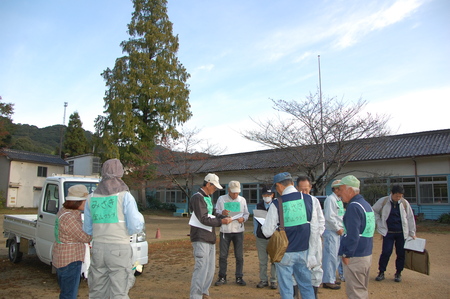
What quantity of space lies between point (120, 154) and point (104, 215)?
23704mm

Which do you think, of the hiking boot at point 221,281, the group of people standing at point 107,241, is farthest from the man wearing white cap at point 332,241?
the group of people standing at point 107,241

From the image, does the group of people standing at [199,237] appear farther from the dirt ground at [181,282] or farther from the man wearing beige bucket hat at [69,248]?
the dirt ground at [181,282]

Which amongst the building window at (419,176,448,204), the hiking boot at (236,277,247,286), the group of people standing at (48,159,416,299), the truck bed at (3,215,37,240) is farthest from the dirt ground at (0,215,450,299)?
the building window at (419,176,448,204)

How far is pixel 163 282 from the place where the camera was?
20.6 ft

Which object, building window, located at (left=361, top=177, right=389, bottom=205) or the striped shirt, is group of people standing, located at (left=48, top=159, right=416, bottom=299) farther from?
building window, located at (left=361, top=177, right=389, bottom=205)

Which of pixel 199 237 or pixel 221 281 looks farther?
pixel 221 281

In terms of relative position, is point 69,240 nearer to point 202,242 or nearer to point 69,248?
point 69,248

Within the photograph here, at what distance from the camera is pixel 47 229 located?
635 cm

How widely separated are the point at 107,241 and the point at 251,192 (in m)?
24.9

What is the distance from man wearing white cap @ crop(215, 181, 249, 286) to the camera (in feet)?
19.6

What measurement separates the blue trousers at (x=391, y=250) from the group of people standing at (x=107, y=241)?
473 centimetres

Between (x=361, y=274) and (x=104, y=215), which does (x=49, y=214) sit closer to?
(x=104, y=215)

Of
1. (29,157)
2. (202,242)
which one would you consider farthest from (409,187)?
(29,157)

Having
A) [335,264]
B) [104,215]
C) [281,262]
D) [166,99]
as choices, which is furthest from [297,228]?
[166,99]
